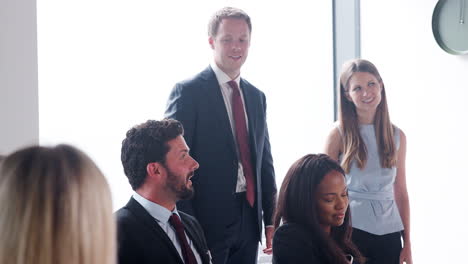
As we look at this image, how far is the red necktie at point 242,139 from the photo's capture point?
2744 millimetres

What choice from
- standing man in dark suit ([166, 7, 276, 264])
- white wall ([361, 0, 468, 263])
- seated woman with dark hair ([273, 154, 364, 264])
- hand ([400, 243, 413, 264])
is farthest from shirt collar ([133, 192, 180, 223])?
white wall ([361, 0, 468, 263])

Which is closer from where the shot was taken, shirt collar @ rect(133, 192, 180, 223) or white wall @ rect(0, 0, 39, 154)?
shirt collar @ rect(133, 192, 180, 223)

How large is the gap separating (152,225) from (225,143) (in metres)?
0.79

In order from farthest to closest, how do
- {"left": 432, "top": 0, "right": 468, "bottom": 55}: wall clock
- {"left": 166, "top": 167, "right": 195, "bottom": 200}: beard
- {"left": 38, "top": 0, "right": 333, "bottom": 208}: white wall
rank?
1. {"left": 432, "top": 0, "right": 468, "bottom": 55}: wall clock
2. {"left": 38, "top": 0, "right": 333, "bottom": 208}: white wall
3. {"left": 166, "top": 167, "right": 195, "bottom": 200}: beard

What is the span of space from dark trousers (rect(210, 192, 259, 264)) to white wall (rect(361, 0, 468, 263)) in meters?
1.43

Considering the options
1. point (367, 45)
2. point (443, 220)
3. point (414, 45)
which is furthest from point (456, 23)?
point (443, 220)

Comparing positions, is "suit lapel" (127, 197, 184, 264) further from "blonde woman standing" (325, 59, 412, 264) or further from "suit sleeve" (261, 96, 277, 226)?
"blonde woman standing" (325, 59, 412, 264)

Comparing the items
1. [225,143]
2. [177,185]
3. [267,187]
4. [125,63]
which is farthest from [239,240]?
[125,63]

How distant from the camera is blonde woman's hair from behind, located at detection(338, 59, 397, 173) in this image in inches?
112

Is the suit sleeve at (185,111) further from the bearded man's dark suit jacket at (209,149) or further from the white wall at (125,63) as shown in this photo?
the white wall at (125,63)

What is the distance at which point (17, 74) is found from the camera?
2.64m

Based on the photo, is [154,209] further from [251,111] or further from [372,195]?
[372,195]

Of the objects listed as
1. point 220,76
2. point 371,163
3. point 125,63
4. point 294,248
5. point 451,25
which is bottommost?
point 294,248

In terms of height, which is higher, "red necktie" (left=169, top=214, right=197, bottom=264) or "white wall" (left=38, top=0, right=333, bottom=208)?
"white wall" (left=38, top=0, right=333, bottom=208)
